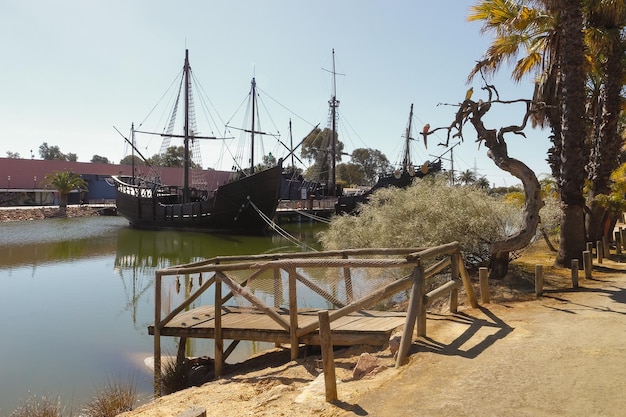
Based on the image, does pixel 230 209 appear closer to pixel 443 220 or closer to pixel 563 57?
pixel 443 220

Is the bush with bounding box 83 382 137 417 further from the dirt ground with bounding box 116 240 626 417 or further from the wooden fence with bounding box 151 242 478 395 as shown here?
the dirt ground with bounding box 116 240 626 417

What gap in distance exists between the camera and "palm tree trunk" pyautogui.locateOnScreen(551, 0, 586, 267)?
11031 millimetres

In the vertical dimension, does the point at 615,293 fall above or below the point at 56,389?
above

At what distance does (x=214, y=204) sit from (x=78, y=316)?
2500cm

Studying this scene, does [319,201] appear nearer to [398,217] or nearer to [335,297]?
[398,217]

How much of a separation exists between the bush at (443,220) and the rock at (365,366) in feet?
19.5

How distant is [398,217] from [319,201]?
132 feet

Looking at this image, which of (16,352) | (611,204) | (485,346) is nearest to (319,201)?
(611,204)

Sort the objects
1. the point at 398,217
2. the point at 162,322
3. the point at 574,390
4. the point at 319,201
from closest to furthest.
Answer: the point at 574,390
the point at 162,322
the point at 398,217
the point at 319,201

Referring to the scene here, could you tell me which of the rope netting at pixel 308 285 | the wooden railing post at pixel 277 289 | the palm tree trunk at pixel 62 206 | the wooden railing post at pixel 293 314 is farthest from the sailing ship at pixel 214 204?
the wooden railing post at pixel 293 314

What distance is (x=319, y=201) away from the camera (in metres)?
52.9

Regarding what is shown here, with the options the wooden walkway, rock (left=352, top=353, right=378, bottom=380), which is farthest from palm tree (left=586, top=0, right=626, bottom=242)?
rock (left=352, top=353, right=378, bottom=380)

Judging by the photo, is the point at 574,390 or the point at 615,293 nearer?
the point at 574,390

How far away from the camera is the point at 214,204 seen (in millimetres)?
37500
